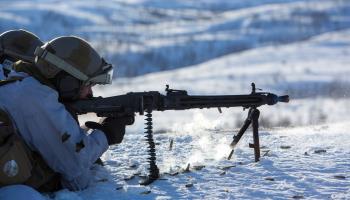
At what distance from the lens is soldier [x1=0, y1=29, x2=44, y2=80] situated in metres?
6.05

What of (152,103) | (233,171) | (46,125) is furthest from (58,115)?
(233,171)

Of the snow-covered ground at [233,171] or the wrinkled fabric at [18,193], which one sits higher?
the wrinkled fabric at [18,193]

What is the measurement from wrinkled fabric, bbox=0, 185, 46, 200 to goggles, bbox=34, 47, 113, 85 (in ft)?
2.96

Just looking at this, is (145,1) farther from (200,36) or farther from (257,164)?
(257,164)

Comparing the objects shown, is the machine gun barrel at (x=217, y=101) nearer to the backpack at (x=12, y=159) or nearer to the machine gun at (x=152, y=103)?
the machine gun at (x=152, y=103)

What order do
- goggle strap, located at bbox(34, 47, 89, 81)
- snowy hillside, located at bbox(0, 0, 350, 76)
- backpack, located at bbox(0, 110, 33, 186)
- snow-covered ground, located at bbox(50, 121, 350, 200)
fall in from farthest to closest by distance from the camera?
snowy hillside, located at bbox(0, 0, 350, 76) → snow-covered ground, located at bbox(50, 121, 350, 200) → goggle strap, located at bbox(34, 47, 89, 81) → backpack, located at bbox(0, 110, 33, 186)

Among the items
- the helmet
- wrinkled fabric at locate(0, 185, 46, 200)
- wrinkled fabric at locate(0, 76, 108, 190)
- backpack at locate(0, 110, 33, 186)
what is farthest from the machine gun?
the helmet

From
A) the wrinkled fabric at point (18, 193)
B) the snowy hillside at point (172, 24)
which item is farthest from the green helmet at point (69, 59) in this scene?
the snowy hillside at point (172, 24)

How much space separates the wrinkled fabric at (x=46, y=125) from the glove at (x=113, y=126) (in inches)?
9.2

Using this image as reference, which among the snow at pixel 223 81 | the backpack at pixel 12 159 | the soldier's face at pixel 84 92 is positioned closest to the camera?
the backpack at pixel 12 159

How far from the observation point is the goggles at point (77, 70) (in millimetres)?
4219

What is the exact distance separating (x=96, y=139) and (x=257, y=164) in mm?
1617

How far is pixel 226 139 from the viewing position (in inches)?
269

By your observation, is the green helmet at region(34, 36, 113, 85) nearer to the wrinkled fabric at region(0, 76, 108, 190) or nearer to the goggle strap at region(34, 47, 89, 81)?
the goggle strap at region(34, 47, 89, 81)
